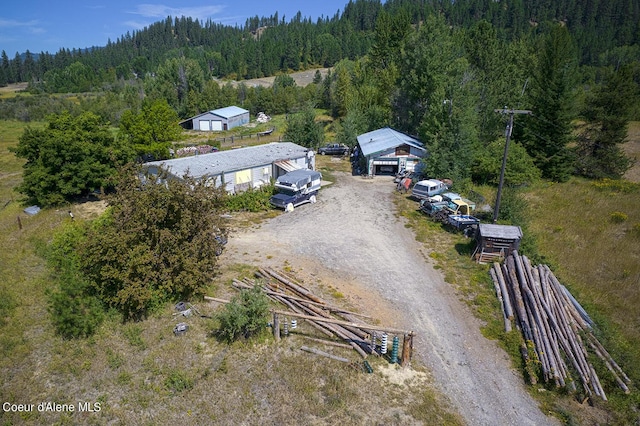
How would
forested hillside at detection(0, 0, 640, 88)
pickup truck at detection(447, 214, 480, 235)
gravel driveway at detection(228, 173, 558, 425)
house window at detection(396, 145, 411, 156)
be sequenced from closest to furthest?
1. gravel driveway at detection(228, 173, 558, 425)
2. pickup truck at detection(447, 214, 480, 235)
3. house window at detection(396, 145, 411, 156)
4. forested hillside at detection(0, 0, 640, 88)

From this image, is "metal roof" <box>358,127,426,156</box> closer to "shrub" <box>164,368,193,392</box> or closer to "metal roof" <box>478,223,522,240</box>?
"metal roof" <box>478,223,522,240</box>

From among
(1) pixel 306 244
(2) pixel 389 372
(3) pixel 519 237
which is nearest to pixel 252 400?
(2) pixel 389 372

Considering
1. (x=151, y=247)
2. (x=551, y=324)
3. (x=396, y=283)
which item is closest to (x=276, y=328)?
(x=151, y=247)

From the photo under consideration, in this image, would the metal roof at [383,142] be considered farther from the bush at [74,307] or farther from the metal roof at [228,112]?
the metal roof at [228,112]

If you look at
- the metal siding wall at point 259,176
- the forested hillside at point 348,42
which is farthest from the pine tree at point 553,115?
the forested hillside at point 348,42

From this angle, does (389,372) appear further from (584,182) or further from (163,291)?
(584,182)

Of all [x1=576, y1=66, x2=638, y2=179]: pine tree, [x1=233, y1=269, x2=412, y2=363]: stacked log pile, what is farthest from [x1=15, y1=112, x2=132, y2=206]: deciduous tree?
[x1=576, y1=66, x2=638, y2=179]: pine tree
